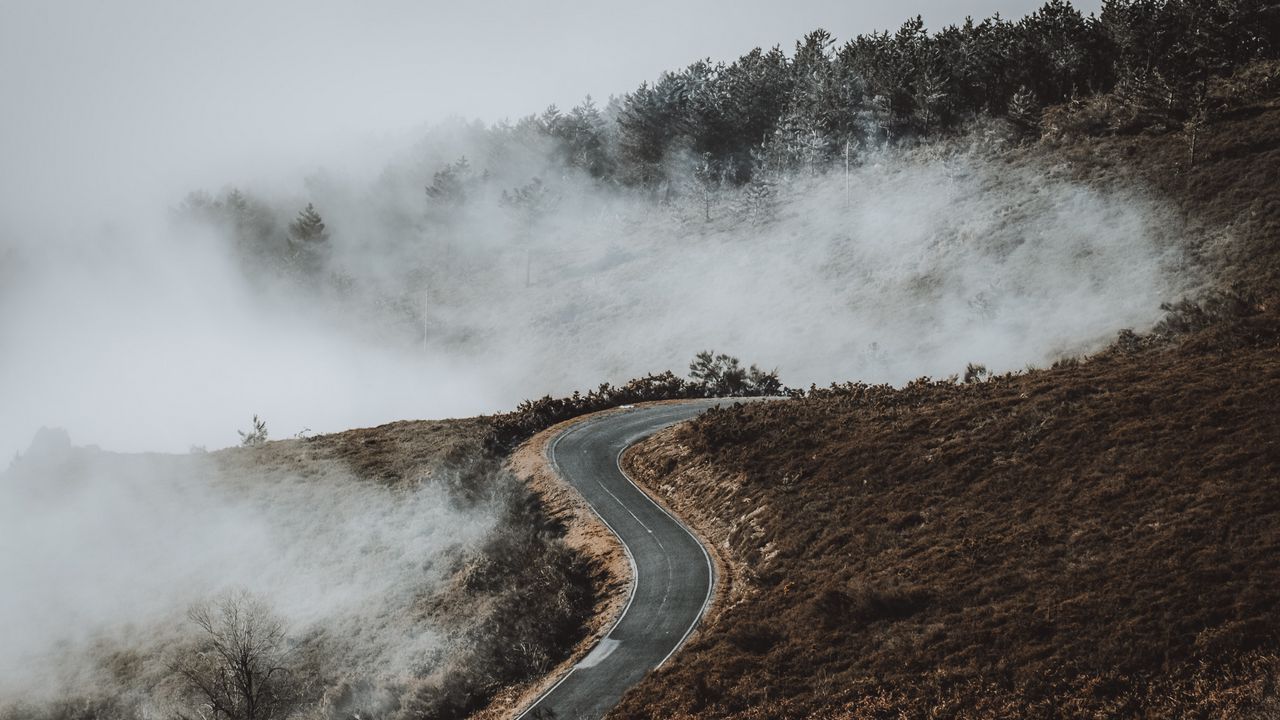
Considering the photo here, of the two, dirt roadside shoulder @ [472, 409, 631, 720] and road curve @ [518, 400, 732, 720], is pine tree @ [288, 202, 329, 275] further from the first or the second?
road curve @ [518, 400, 732, 720]

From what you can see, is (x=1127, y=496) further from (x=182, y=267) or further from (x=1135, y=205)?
(x=182, y=267)

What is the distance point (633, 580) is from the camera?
2458 centimetres

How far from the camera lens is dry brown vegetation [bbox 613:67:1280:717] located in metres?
14.3

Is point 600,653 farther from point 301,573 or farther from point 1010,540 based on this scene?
point 301,573

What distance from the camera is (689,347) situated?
71.9m

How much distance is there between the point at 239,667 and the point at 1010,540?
908 inches

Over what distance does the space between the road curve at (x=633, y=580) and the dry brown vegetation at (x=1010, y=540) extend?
1075 millimetres

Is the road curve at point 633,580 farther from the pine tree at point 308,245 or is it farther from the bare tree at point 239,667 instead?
the pine tree at point 308,245

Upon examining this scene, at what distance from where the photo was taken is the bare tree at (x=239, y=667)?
75.5 ft

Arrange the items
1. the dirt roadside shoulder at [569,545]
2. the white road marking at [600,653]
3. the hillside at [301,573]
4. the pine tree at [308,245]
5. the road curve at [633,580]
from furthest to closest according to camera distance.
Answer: the pine tree at [308,245], the hillside at [301,573], the white road marking at [600,653], the dirt roadside shoulder at [569,545], the road curve at [633,580]

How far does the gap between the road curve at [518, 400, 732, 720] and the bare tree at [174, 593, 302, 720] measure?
389 inches

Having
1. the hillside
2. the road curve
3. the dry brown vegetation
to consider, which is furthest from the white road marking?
the dry brown vegetation

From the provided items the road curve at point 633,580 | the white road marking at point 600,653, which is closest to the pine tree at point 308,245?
the road curve at point 633,580

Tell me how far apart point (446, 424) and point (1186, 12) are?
77625 mm
